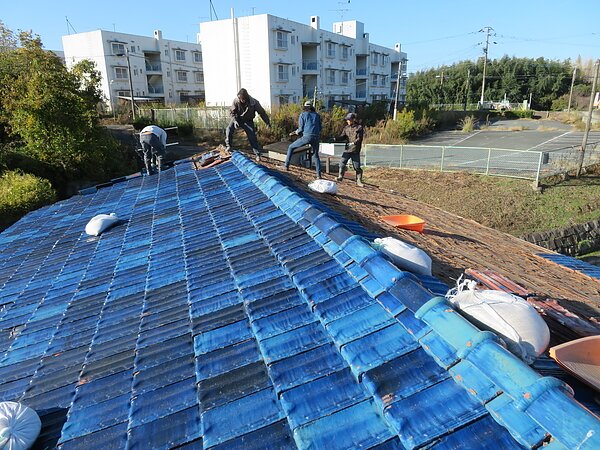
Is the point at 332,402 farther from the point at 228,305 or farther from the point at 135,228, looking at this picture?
the point at 135,228

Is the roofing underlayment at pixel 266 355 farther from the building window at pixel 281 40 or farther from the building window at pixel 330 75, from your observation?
the building window at pixel 330 75

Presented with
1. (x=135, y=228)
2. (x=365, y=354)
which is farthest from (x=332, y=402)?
(x=135, y=228)

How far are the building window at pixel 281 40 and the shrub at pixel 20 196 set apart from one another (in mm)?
31440

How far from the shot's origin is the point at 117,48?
156 ft

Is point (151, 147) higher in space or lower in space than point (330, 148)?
higher

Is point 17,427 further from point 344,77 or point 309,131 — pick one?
point 344,77

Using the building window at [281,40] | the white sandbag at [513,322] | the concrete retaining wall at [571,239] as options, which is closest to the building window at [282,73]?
the building window at [281,40]

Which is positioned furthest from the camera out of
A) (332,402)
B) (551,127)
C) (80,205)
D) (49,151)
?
(551,127)

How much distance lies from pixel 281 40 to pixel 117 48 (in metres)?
20.6

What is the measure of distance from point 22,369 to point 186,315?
58.2 inches

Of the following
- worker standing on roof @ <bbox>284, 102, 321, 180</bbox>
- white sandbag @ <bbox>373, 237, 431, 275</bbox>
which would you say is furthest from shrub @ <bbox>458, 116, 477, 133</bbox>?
white sandbag @ <bbox>373, 237, 431, 275</bbox>

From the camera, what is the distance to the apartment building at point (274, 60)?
134 ft

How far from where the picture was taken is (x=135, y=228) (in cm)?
638

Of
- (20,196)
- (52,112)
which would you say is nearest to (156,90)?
(52,112)
